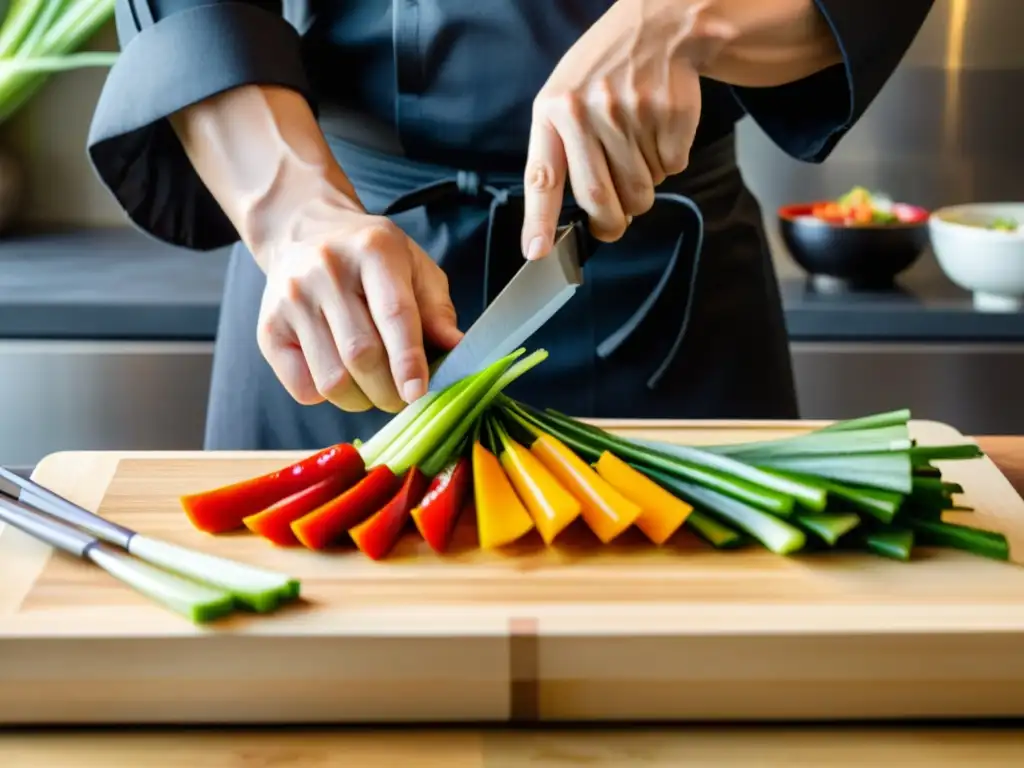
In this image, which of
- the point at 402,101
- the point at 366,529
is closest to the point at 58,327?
the point at 402,101

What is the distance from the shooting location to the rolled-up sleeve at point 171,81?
107 cm

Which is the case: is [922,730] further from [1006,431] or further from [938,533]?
[1006,431]

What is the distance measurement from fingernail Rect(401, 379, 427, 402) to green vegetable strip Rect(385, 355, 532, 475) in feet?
0.16

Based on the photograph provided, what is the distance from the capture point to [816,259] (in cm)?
197

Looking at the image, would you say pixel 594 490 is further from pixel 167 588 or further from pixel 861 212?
pixel 861 212

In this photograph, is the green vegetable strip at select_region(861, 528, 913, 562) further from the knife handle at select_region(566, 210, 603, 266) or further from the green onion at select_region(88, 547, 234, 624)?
the green onion at select_region(88, 547, 234, 624)

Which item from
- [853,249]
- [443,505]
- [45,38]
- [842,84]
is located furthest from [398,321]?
[45,38]

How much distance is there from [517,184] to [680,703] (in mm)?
622

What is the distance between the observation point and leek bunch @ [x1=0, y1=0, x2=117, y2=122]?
2.21m

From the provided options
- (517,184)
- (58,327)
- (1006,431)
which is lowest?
(1006,431)

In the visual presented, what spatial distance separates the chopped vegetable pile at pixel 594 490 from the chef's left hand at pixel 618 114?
139 mm

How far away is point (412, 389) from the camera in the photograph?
3.16 ft

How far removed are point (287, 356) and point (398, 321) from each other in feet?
0.36

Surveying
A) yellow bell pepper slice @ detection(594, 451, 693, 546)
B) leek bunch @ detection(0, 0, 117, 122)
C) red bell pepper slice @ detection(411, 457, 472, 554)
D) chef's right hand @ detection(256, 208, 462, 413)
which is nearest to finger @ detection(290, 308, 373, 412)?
chef's right hand @ detection(256, 208, 462, 413)
